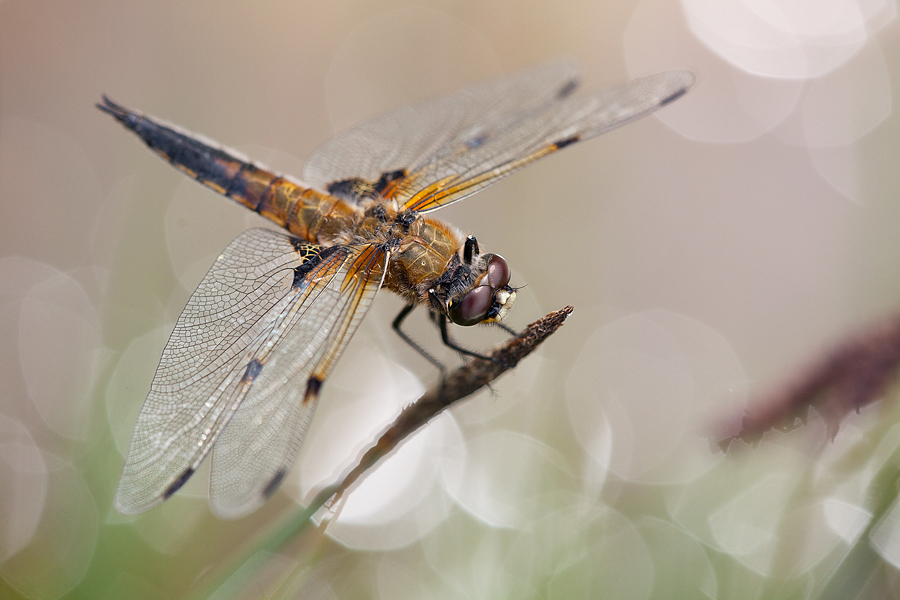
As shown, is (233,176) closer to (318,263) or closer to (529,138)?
(318,263)

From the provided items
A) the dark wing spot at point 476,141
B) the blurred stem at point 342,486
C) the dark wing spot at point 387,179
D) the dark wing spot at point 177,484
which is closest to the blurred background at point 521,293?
the blurred stem at point 342,486

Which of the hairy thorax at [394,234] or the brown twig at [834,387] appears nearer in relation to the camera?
the brown twig at [834,387]

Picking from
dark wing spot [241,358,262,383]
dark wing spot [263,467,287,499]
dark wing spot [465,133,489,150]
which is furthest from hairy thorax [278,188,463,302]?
dark wing spot [263,467,287,499]

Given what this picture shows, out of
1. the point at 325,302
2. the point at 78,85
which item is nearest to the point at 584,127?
the point at 325,302

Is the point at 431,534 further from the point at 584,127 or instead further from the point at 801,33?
the point at 801,33

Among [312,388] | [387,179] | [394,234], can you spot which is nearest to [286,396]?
[312,388]

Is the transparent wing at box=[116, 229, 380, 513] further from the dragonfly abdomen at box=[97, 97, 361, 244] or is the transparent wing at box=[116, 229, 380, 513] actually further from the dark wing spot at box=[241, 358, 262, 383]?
the dragonfly abdomen at box=[97, 97, 361, 244]

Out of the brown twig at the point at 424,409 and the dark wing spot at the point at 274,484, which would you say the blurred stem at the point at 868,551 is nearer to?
the brown twig at the point at 424,409
